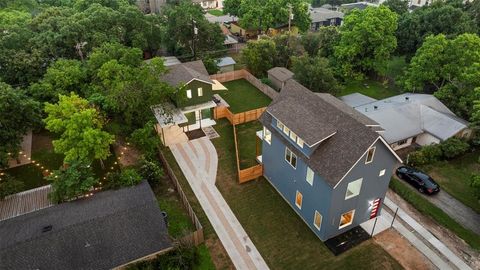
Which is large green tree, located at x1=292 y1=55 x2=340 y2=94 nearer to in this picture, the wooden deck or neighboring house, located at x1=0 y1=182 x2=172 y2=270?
neighboring house, located at x1=0 y1=182 x2=172 y2=270

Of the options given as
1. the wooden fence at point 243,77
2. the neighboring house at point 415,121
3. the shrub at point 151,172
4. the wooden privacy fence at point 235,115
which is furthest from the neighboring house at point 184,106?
the neighboring house at point 415,121

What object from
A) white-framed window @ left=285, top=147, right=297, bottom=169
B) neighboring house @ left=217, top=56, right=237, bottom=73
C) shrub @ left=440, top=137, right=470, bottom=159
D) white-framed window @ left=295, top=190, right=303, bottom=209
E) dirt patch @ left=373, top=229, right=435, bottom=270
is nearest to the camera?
dirt patch @ left=373, top=229, right=435, bottom=270

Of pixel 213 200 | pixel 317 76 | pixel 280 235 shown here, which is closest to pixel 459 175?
pixel 317 76

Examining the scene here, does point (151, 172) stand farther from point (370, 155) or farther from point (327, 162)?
point (370, 155)

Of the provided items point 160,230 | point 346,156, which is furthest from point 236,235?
point 346,156

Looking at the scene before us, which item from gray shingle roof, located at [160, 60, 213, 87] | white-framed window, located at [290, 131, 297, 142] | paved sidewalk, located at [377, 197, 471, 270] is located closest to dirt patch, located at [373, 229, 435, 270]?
paved sidewalk, located at [377, 197, 471, 270]

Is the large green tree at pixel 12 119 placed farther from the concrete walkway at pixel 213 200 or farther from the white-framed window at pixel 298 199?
the white-framed window at pixel 298 199

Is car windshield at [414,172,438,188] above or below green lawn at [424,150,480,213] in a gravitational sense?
above
